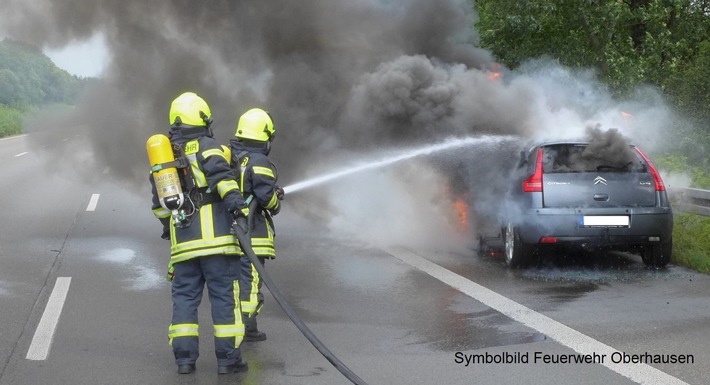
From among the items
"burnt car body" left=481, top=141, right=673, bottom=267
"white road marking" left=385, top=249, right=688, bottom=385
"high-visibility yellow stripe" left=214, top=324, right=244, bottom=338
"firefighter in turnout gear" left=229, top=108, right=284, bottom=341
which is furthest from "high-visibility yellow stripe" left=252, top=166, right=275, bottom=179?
"burnt car body" left=481, top=141, right=673, bottom=267

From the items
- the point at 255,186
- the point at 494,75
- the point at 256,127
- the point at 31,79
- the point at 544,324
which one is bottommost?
the point at 544,324

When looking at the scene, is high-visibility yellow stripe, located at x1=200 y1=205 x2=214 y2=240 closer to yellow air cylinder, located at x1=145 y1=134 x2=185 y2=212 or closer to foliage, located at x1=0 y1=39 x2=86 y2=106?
yellow air cylinder, located at x1=145 y1=134 x2=185 y2=212

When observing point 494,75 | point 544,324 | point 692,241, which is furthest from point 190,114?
point 494,75

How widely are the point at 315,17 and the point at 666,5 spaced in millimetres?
7119

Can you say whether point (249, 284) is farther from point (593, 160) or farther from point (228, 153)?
point (593, 160)

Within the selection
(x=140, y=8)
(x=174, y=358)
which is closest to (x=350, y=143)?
(x=140, y=8)

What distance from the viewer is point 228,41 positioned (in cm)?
1485

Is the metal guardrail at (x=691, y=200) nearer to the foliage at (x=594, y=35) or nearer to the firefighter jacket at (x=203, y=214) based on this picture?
the foliage at (x=594, y=35)

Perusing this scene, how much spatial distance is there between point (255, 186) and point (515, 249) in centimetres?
396

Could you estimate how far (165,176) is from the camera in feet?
20.2

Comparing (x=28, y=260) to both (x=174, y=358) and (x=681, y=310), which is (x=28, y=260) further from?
(x=681, y=310)

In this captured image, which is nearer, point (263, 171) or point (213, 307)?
point (213, 307)

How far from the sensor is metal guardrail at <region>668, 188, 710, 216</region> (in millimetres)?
10656

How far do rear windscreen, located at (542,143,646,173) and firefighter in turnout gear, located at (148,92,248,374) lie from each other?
4505mm
